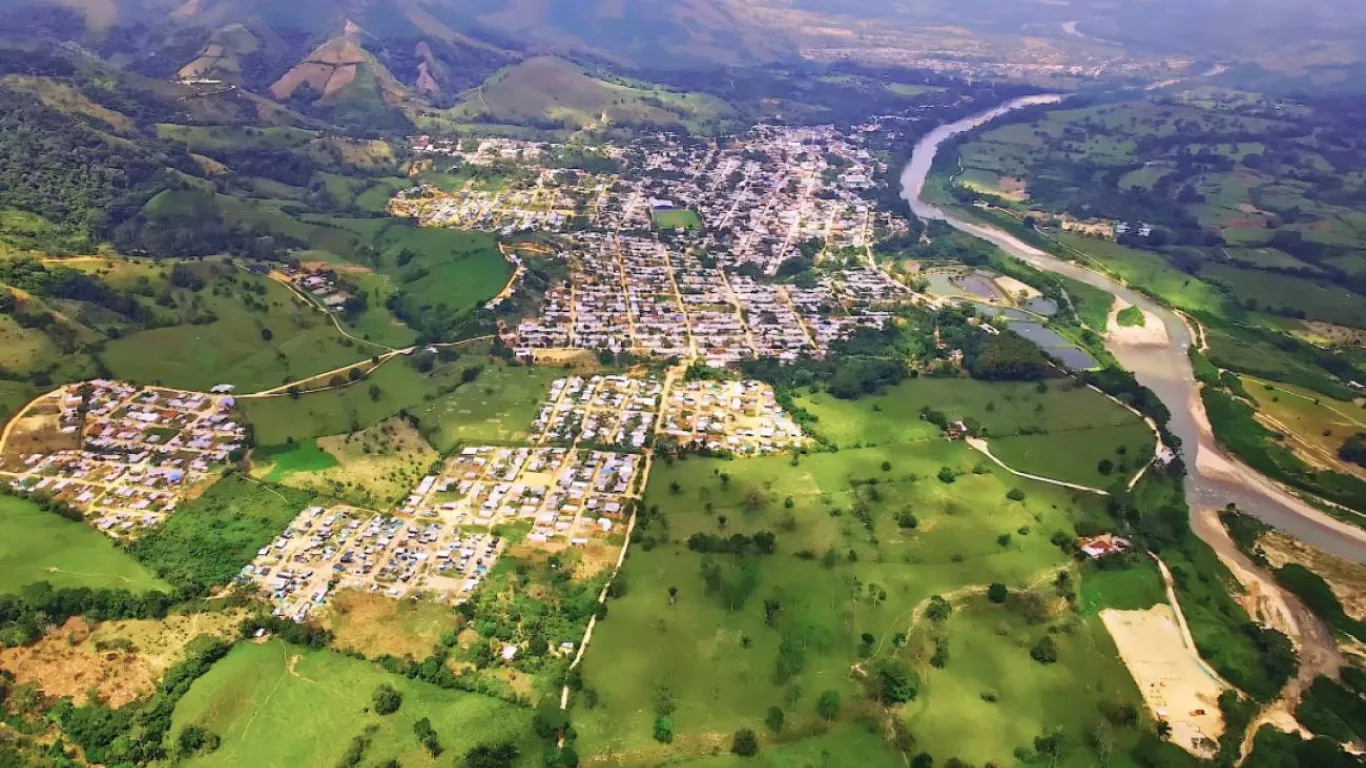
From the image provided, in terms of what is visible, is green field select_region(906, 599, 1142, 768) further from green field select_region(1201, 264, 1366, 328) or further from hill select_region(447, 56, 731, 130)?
hill select_region(447, 56, 731, 130)

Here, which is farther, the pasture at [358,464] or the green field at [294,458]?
the green field at [294,458]

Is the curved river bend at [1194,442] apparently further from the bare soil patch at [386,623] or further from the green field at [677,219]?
the bare soil patch at [386,623]

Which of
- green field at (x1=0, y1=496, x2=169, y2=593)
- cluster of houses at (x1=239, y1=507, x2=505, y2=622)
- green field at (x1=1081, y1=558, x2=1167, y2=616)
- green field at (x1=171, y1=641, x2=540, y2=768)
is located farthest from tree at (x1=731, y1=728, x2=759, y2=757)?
green field at (x1=0, y1=496, x2=169, y2=593)

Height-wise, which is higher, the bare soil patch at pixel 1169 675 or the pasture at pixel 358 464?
the pasture at pixel 358 464

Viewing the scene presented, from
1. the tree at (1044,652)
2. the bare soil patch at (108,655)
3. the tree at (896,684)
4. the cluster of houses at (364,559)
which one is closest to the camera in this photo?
the bare soil patch at (108,655)

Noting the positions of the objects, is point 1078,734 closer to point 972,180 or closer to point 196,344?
point 196,344

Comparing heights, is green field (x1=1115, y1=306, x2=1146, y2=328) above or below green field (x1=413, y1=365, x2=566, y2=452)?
below

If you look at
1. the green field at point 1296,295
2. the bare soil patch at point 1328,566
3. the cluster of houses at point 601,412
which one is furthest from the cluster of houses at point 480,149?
the bare soil patch at point 1328,566
